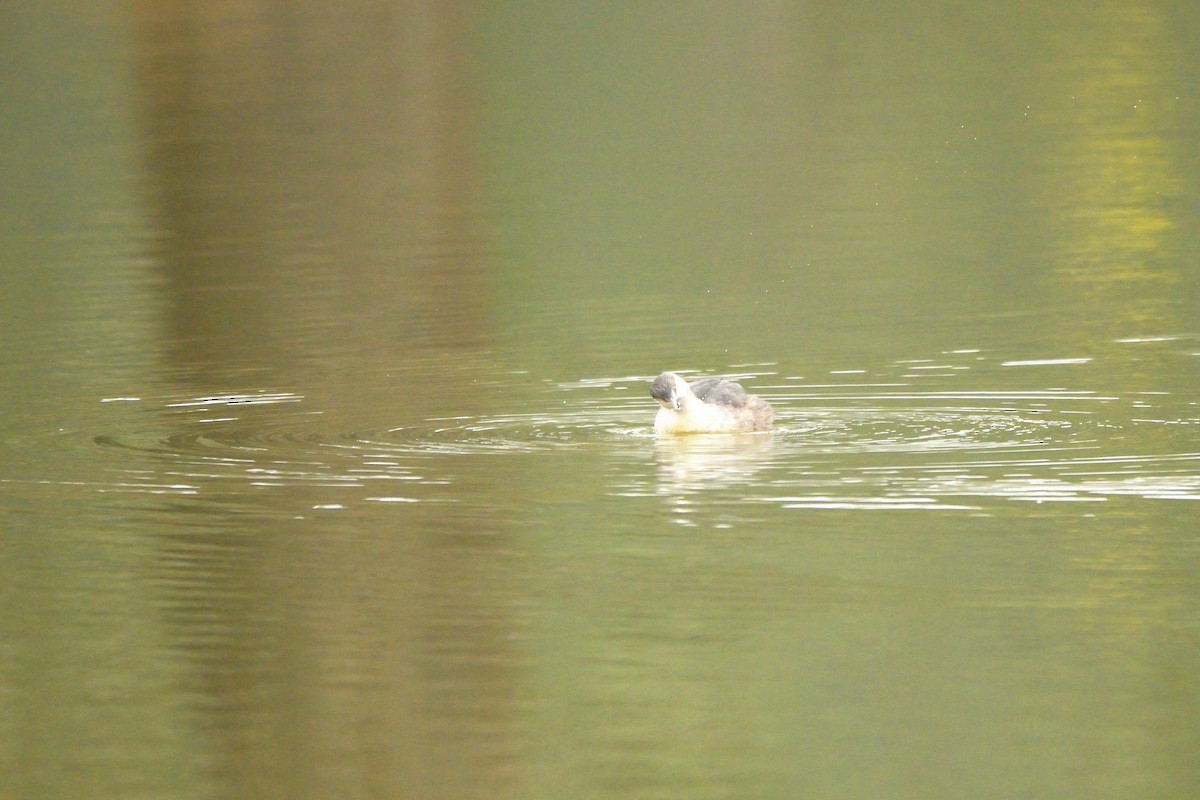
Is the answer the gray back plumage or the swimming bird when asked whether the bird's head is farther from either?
the gray back plumage

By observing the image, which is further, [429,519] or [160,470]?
[160,470]

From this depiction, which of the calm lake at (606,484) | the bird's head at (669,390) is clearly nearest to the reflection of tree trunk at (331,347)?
the calm lake at (606,484)

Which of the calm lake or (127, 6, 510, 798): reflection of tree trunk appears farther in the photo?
(127, 6, 510, 798): reflection of tree trunk

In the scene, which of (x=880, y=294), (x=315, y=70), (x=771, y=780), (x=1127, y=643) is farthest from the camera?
(x=315, y=70)

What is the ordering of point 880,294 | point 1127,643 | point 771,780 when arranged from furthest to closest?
point 880,294 < point 1127,643 < point 771,780

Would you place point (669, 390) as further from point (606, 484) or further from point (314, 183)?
point (314, 183)

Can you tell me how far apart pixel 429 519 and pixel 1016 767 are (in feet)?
14.3

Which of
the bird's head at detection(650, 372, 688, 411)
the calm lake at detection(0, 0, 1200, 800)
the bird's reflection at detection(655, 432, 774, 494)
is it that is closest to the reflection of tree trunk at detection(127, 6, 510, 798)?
the calm lake at detection(0, 0, 1200, 800)

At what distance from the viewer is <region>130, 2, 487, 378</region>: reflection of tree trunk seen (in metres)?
20.0

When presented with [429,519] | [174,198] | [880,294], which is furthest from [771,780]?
[174,198]

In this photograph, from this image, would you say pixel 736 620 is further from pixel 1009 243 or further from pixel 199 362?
pixel 1009 243

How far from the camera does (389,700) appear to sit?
8.83 metres

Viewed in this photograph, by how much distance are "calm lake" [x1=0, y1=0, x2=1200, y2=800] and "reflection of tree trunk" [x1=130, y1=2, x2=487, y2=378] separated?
0.44 feet

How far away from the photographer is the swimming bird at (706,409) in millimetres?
13852
